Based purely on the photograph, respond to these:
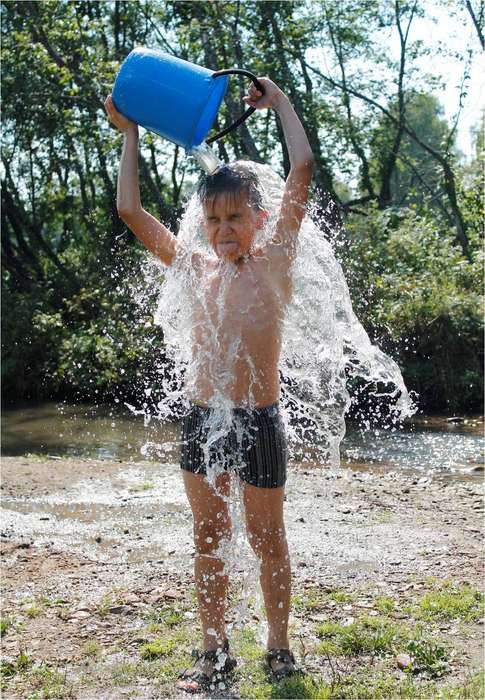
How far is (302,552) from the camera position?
4352mm

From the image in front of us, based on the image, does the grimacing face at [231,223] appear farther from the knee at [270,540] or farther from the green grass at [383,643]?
the green grass at [383,643]

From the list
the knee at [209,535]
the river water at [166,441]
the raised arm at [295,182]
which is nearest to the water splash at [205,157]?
the raised arm at [295,182]

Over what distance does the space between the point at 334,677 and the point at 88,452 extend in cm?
616

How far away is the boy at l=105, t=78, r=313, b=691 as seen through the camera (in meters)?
2.91

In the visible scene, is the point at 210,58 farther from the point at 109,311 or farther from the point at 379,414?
the point at 379,414

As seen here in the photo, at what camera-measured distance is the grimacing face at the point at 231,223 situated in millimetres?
2895

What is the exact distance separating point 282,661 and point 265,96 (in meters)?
2.07

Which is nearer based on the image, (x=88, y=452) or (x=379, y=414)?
(x=88, y=452)

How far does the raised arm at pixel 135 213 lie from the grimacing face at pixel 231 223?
242 millimetres

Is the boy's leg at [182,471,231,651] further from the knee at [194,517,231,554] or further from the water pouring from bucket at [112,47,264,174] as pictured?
the water pouring from bucket at [112,47,264,174]

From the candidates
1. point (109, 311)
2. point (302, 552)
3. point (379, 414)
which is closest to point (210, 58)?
point (109, 311)

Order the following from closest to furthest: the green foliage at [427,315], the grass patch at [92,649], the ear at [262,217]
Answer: the ear at [262,217] < the grass patch at [92,649] < the green foliage at [427,315]

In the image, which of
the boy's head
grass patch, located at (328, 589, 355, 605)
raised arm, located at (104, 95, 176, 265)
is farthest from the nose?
grass patch, located at (328, 589, 355, 605)

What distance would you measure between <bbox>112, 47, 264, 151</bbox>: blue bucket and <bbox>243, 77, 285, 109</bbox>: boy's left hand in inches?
1.0
